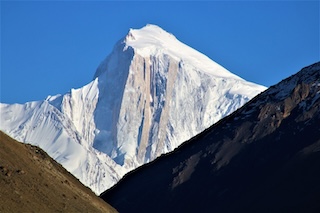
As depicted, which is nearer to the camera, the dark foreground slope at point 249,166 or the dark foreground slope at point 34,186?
the dark foreground slope at point 34,186

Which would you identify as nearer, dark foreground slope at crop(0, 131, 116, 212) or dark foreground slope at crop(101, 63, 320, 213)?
dark foreground slope at crop(0, 131, 116, 212)

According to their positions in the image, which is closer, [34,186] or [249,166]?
[34,186]

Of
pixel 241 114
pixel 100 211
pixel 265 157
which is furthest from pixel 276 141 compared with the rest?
pixel 100 211

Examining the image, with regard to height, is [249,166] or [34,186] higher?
[249,166]

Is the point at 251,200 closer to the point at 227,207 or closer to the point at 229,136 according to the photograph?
the point at 227,207
